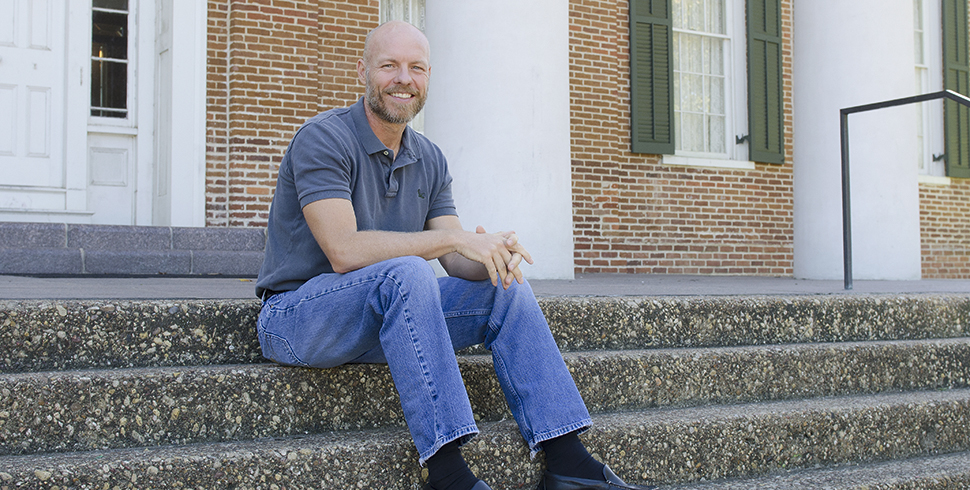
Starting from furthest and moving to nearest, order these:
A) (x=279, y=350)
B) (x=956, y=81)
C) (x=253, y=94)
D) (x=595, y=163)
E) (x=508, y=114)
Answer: (x=956, y=81) < (x=595, y=163) < (x=253, y=94) < (x=508, y=114) < (x=279, y=350)

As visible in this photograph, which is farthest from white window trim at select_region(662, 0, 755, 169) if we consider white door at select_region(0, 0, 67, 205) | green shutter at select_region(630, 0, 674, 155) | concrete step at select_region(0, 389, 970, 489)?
white door at select_region(0, 0, 67, 205)

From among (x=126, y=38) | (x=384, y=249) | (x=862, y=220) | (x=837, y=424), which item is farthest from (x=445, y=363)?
(x=126, y=38)

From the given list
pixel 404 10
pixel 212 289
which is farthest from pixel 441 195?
pixel 404 10

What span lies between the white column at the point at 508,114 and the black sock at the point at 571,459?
8.63ft

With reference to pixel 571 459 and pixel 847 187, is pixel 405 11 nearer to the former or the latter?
pixel 847 187

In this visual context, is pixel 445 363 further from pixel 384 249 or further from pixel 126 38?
pixel 126 38

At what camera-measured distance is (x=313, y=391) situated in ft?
6.92

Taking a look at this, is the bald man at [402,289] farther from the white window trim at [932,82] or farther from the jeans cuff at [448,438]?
the white window trim at [932,82]

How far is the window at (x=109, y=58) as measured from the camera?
574 cm

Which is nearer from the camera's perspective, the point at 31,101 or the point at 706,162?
the point at 31,101

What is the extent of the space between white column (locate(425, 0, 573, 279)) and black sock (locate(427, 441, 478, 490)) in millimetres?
2783

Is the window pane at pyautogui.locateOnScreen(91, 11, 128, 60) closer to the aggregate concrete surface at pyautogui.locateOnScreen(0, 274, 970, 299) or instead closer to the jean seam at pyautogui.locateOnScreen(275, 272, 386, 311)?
the aggregate concrete surface at pyautogui.locateOnScreen(0, 274, 970, 299)

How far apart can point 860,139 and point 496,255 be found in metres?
4.48

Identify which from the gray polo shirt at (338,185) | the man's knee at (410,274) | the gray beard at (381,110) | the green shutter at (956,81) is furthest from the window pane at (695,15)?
the man's knee at (410,274)
